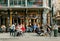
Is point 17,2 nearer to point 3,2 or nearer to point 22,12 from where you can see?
point 22,12

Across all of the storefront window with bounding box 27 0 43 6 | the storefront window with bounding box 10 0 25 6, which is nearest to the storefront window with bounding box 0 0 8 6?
the storefront window with bounding box 10 0 25 6

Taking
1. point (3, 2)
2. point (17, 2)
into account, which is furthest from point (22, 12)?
point (3, 2)

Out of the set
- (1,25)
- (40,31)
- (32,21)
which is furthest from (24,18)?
(40,31)

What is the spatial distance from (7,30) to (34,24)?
4796mm

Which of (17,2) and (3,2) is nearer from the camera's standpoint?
(3,2)

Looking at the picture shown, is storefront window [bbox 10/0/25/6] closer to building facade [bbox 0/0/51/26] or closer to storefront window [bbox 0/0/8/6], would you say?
building facade [bbox 0/0/51/26]

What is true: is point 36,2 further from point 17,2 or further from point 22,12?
point 17,2

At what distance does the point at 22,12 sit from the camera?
4647cm

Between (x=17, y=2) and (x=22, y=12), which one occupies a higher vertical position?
(x=17, y=2)

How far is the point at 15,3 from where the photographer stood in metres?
46.7

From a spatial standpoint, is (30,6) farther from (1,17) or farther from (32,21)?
(1,17)

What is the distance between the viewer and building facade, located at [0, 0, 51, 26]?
151 feet

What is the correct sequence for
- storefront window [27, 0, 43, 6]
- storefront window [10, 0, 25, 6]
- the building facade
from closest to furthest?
the building facade < storefront window [27, 0, 43, 6] < storefront window [10, 0, 25, 6]

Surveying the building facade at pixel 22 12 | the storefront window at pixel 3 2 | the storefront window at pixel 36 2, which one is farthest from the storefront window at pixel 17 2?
the storefront window at pixel 36 2
